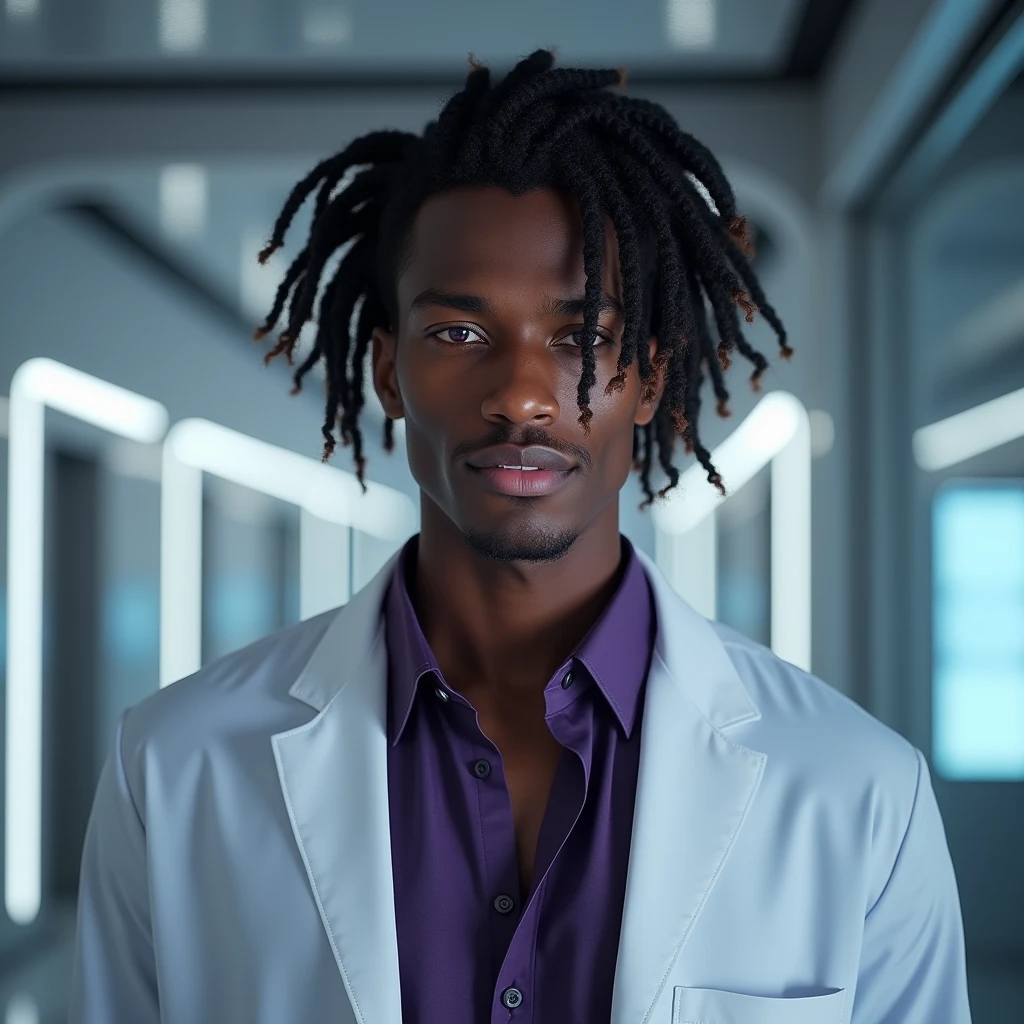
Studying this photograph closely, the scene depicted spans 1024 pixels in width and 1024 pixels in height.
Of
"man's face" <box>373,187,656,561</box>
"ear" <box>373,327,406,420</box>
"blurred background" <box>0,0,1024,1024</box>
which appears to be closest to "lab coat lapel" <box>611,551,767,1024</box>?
"man's face" <box>373,187,656,561</box>

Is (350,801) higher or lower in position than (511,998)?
higher

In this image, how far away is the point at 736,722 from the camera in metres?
1.35

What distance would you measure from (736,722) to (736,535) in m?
5.16

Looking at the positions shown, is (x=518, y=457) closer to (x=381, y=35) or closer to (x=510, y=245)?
(x=510, y=245)

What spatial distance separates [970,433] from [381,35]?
4.49ft

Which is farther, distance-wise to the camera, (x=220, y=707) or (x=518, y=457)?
Result: (x=220, y=707)

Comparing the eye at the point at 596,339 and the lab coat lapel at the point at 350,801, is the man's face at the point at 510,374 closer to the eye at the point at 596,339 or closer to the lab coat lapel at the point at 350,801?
the eye at the point at 596,339

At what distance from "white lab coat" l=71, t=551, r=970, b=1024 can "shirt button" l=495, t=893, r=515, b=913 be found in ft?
0.38

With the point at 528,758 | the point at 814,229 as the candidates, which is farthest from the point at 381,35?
the point at 528,758

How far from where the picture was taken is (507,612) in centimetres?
136

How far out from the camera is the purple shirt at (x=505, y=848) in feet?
3.89

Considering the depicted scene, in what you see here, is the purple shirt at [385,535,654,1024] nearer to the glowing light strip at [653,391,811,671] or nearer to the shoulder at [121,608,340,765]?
the shoulder at [121,608,340,765]

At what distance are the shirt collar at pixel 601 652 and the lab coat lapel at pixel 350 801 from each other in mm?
24

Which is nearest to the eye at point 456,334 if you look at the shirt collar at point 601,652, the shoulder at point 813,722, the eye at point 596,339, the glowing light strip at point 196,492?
the eye at point 596,339
